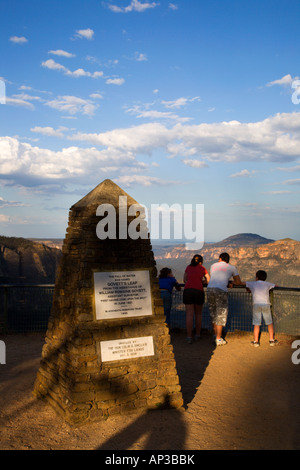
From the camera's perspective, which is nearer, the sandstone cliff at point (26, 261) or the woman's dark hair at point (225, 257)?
the woman's dark hair at point (225, 257)

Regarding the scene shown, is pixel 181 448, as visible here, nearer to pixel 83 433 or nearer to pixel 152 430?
pixel 152 430

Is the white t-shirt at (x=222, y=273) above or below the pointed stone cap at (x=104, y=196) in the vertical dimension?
below

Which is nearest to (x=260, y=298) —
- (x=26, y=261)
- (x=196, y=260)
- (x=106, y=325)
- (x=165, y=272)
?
(x=196, y=260)

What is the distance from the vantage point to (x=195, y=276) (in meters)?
8.66

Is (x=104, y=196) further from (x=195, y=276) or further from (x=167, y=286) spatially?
(x=167, y=286)

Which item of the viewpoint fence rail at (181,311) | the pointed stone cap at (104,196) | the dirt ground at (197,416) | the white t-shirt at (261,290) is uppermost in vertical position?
the pointed stone cap at (104,196)

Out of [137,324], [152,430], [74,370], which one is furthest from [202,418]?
[74,370]

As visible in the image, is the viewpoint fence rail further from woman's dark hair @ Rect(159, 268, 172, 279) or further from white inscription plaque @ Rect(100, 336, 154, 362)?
white inscription plaque @ Rect(100, 336, 154, 362)

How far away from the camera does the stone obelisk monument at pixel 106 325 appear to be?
4938mm

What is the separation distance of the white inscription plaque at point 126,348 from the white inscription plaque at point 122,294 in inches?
12.7

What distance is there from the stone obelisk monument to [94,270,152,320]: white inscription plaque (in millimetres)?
13

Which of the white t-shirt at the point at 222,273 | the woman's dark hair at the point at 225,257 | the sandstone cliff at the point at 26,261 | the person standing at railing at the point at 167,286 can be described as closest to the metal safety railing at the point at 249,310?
the person standing at railing at the point at 167,286

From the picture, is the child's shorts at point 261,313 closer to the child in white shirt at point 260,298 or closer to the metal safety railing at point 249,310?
the child in white shirt at point 260,298
